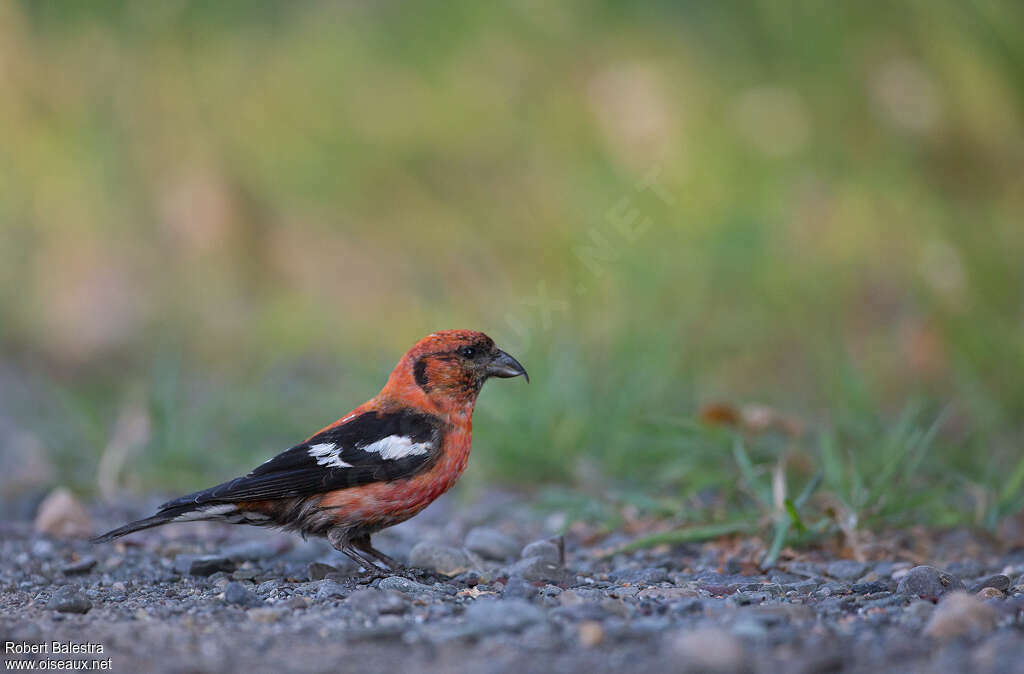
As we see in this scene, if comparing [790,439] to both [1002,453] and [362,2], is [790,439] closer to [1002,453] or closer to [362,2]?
[1002,453]

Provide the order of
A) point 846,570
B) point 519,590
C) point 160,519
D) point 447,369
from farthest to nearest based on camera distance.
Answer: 1. point 447,369
2. point 846,570
3. point 160,519
4. point 519,590

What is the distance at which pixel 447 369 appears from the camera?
3844mm

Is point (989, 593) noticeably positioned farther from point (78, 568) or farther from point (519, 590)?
point (78, 568)

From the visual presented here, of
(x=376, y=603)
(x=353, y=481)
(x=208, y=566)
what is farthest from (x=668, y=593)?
(x=208, y=566)

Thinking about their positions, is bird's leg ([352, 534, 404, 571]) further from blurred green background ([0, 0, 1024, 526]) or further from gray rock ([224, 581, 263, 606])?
blurred green background ([0, 0, 1024, 526])

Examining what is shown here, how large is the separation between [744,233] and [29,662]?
180 inches

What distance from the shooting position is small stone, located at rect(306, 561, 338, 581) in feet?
11.6

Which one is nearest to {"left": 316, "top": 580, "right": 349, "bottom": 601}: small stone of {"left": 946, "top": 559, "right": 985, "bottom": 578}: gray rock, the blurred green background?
the blurred green background

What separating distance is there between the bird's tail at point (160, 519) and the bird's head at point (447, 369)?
2.50ft

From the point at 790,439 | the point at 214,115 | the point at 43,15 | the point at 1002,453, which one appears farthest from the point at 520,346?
the point at 43,15

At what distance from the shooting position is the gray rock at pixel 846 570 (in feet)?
11.3

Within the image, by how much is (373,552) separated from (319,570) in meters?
0.19

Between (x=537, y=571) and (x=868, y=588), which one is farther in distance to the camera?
(x=537, y=571)

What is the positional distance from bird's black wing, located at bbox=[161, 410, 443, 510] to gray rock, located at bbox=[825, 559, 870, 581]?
4.20 ft
